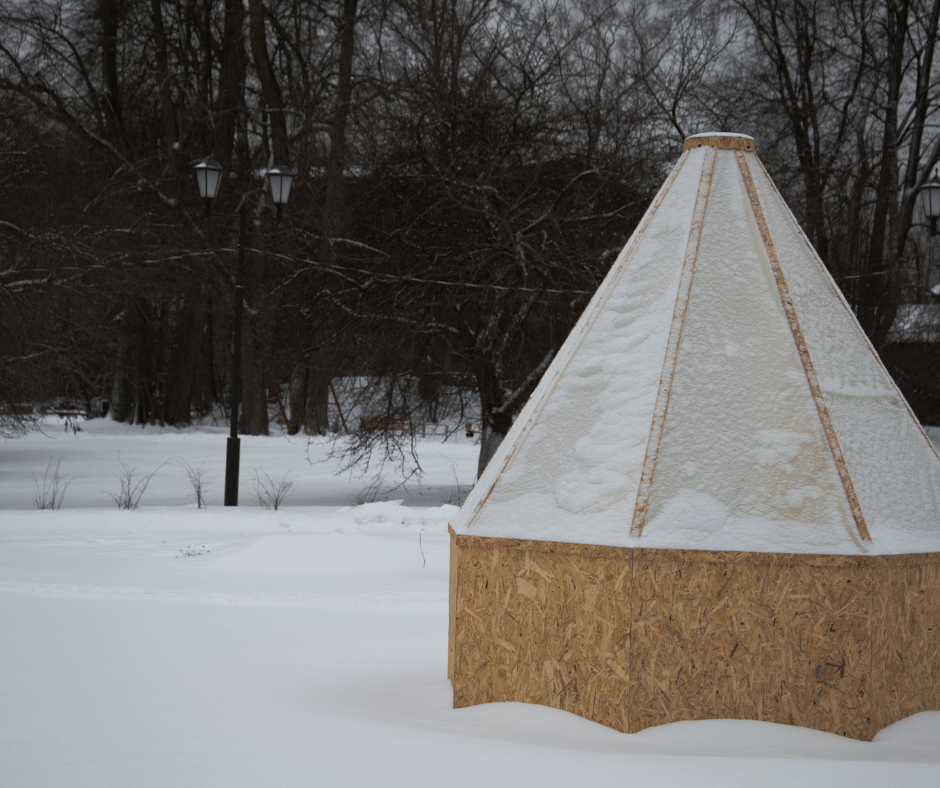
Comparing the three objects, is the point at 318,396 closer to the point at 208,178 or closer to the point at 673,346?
the point at 208,178

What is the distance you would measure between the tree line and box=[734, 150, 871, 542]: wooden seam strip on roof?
8.97m

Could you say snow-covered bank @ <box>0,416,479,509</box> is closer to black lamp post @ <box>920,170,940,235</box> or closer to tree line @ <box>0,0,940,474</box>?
tree line @ <box>0,0,940,474</box>

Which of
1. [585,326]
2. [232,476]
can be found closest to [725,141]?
[585,326]

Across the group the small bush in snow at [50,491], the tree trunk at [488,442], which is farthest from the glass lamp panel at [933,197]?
the small bush in snow at [50,491]

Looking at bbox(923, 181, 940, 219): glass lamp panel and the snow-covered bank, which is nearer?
bbox(923, 181, 940, 219): glass lamp panel

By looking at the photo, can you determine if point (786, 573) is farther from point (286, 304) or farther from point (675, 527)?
point (286, 304)

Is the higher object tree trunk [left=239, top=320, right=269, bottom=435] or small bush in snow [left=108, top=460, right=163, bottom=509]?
tree trunk [left=239, top=320, right=269, bottom=435]

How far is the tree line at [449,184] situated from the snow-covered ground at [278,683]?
3.80 meters

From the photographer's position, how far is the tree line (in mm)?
15281

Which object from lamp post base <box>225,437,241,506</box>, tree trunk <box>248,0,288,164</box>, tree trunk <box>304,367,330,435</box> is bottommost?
lamp post base <box>225,437,241,506</box>

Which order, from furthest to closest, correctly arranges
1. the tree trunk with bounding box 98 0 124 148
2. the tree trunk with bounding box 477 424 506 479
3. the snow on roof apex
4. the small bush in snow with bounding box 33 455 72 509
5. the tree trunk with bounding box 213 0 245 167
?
the tree trunk with bounding box 98 0 124 148 < the tree trunk with bounding box 213 0 245 167 < the tree trunk with bounding box 477 424 506 479 < the small bush in snow with bounding box 33 455 72 509 < the snow on roof apex

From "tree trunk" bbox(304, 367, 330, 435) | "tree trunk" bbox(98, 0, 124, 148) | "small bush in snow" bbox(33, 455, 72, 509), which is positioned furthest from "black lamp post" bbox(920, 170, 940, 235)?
"tree trunk" bbox(98, 0, 124, 148)

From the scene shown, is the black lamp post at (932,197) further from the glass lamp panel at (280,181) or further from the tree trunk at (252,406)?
the tree trunk at (252,406)

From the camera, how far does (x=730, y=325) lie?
199 inches
